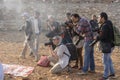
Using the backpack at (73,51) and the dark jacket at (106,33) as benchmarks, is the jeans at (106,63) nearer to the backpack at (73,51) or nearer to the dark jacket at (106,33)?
the dark jacket at (106,33)

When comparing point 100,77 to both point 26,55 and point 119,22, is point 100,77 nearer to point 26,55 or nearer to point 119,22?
point 26,55

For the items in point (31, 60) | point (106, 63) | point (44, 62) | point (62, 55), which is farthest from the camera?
point (31, 60)

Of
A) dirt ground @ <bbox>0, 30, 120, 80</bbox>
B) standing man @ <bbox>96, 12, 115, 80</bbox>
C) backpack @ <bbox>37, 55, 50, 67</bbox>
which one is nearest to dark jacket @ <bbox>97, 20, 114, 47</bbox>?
standing man @ <bbox>96, 12, 115, 80</bbox>

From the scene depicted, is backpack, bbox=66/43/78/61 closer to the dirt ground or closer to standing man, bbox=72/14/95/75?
the dirt ground

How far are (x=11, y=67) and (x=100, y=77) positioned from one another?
8.84ft

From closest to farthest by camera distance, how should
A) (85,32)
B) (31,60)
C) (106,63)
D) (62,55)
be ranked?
(106,63) < (85,32) < (62,55) < (31,60)

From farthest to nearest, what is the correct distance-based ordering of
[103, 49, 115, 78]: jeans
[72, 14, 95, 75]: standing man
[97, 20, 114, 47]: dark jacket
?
[72, 14, 95, 75]: standing man → [103, 49, 115, 78]: jeans → [97, 20, 114, 47]: dark jacket

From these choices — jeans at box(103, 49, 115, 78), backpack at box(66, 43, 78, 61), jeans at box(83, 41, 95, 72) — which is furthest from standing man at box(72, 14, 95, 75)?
jeans at box(103, 49, 115, 78)

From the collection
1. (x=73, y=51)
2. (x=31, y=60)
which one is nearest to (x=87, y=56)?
(x=73, y=51)

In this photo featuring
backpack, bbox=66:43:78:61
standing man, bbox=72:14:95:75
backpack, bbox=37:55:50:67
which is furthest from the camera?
backpack, bbox=37:55:50:67

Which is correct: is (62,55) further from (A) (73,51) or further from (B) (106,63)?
(B) (106,63)

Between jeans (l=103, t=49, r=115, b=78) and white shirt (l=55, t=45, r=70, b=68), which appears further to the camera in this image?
white shirt (l=55, t=45, r=70, b=68)

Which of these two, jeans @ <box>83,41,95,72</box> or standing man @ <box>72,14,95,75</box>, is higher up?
standing man @ <box>72,14,95,75</box>

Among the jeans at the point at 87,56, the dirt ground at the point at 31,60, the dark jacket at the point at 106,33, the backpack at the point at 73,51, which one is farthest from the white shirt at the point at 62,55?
the dark jacket at the point at 106,33
